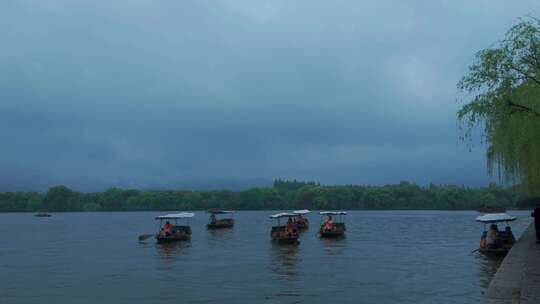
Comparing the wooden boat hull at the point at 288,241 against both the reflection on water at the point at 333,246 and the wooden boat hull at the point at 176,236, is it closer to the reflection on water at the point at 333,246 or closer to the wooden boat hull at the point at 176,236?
the reflection on water at the point at 333,246

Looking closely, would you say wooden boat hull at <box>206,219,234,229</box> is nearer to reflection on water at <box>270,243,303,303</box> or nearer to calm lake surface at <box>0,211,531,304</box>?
reflection on water at <box>270,243,303,303</box>

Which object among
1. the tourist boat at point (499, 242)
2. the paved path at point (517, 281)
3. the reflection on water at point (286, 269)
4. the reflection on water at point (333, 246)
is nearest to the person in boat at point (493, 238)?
the tourist boat at point (499, 242)

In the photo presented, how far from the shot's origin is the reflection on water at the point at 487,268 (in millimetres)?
31716

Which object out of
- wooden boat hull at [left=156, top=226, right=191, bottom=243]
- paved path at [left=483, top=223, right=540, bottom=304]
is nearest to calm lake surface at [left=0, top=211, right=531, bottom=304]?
paved path at [left=483, top=223, right=540, bottom=304]

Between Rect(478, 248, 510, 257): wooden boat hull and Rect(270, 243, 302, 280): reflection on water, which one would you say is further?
Rect(478, 248, 510, 257): wooden boat hull

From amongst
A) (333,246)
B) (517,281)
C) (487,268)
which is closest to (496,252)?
(487,268)

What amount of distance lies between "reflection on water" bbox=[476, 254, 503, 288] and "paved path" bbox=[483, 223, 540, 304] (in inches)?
85.0

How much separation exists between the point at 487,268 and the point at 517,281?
16.3 meters

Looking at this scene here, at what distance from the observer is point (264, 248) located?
2322 inches

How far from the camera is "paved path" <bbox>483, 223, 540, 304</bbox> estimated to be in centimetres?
1783

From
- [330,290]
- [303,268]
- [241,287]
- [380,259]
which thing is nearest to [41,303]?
[241,287]

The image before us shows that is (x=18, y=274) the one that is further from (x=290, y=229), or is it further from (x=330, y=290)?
(x=290, y=229)

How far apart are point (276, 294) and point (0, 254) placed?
134ft

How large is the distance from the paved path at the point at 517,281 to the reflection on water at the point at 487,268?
7.08 ft
